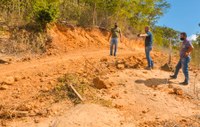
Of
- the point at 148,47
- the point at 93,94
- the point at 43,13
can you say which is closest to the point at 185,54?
the point at 148,47

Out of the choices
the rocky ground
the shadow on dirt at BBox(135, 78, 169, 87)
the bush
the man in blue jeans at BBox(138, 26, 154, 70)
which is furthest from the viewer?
the bush

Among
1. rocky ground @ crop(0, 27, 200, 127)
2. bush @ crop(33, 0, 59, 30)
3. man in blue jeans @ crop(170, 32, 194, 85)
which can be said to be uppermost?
bush @ crop(33, 0, 59, 30)

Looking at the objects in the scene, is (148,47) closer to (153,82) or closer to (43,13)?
(153,82)

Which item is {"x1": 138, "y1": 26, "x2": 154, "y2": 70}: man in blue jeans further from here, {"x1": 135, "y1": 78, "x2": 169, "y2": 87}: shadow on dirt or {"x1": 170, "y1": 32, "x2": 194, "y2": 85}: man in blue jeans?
{"x1": 170, "y1": 32, "x2": 194, "y2": 85}: man in blue jeans

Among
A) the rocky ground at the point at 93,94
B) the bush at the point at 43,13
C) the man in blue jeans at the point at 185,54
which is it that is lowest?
the rocky ground at the point at 93,94

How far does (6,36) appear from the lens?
44.7ft

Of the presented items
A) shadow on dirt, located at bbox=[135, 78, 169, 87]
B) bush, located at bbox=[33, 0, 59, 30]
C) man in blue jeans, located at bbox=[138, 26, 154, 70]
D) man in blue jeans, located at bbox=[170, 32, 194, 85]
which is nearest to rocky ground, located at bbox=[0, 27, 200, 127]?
shadow on dirt, located at bbox=[135, 78, 169, 87]

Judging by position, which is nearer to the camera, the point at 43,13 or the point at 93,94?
the point at 93,94

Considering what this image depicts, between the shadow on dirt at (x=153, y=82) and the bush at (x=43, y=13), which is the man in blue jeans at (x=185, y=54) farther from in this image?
the bush at (x=43, y=13)

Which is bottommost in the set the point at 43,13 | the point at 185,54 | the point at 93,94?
the point at 93,94

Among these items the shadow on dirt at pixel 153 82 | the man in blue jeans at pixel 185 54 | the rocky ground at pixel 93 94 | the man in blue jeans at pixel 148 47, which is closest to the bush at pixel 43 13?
the rocky ground at pixel 93 94

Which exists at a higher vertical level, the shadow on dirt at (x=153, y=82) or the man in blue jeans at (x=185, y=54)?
the man in blue jeans at (x=185, y=54)

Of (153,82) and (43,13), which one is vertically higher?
(43,13)

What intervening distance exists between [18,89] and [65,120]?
2.13m
